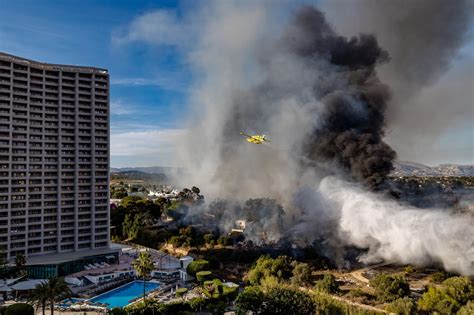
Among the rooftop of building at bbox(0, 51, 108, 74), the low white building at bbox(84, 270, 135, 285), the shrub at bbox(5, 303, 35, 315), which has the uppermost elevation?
the rooftop of building at bbox(0, 51, 108, 74)

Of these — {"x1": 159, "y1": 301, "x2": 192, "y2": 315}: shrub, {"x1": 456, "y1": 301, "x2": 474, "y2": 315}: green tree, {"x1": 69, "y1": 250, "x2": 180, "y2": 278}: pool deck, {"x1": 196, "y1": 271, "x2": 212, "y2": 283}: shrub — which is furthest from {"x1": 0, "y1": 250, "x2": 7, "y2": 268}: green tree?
{"x1": 456, "y1": 301, "x2": 474, "y2": 315}: green tree

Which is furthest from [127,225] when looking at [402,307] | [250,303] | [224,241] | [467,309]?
[467,309]

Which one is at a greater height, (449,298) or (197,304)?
(449,298)

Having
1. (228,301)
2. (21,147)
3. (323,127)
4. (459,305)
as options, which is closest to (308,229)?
(323,127)

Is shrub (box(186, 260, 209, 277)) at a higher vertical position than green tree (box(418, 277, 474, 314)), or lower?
lower

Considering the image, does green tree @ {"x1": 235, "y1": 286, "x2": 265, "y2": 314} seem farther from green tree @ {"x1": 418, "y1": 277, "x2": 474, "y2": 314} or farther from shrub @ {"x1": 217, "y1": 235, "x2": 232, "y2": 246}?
shrub @ {"x1": 217, "y1": 235, "x2": 232, "y2": 246}

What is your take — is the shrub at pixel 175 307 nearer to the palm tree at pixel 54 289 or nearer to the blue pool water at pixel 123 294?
the blue pool water at pixel 123 294

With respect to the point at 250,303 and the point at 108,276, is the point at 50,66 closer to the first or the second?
the point at 108,276
